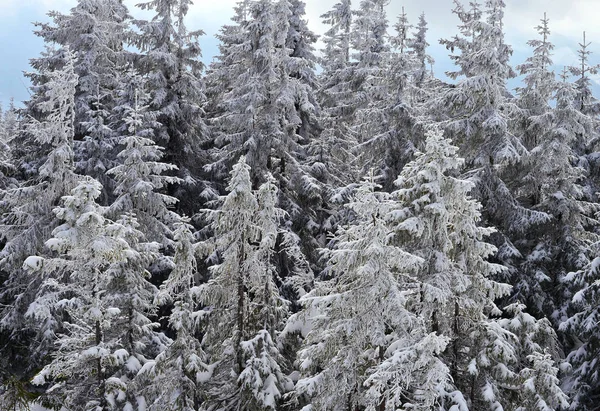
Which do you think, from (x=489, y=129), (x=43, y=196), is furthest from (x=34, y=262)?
(x=489, y=129)

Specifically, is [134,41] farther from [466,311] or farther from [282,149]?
[466,311]

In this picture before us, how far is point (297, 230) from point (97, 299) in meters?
12.3

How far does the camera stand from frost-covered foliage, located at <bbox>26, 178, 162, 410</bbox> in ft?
39.7

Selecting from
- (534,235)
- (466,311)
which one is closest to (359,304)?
(466,311)

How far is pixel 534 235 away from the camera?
2269cm

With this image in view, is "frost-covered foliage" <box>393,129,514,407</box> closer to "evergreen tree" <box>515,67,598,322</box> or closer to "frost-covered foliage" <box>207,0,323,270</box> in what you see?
"evergreen tree" <box>515,67,598,322</box>

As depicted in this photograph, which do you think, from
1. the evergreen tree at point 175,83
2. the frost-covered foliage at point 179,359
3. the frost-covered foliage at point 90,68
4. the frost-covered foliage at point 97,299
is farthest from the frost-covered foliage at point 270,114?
the frost-covered foliage at point 179,359

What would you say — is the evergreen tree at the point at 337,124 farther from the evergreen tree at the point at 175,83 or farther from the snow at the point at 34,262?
the snow at the point at 34,262

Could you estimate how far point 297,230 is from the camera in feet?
76.2

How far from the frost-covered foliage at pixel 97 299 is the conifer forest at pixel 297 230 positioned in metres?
0.07

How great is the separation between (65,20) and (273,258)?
1596cm

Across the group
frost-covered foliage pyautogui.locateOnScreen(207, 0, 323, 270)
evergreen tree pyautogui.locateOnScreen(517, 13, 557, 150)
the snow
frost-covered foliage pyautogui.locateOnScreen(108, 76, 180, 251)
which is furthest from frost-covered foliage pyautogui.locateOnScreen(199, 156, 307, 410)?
evergreen tree pyautogui.locateOnScreen(517, 13, 557, 150)

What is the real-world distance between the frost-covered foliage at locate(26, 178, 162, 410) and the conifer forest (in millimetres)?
75

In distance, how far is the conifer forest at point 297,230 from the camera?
11.4 meters
